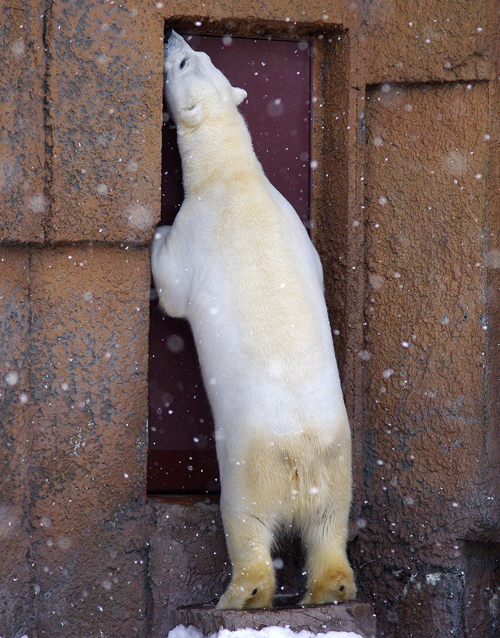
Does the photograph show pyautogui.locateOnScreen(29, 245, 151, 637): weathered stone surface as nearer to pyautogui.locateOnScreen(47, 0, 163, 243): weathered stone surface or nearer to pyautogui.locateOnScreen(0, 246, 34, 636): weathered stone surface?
pyautogui.locateOnScreen(0, 246, 34, 636): weathered stone surface

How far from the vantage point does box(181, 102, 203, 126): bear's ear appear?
322 cm

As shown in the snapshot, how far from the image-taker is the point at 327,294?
350 centimetres

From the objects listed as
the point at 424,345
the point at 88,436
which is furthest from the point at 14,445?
the point at 424,345

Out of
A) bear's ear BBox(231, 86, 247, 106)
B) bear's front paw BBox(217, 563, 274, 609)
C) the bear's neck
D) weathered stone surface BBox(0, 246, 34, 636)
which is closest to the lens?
bear's front paw BBox(217, 563, 274, 609)

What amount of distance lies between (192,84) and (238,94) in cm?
23

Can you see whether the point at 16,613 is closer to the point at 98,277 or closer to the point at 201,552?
the point at 201,552

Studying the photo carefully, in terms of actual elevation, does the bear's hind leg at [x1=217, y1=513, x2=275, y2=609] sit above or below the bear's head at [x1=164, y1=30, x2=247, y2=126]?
below

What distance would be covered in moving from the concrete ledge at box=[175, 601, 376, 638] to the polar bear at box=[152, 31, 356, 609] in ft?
0.39

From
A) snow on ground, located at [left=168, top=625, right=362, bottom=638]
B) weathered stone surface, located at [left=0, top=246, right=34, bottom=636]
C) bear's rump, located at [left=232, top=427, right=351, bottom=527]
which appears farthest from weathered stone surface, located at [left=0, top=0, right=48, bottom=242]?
snow on ground, located at [left=168, top=625, right=362, bottom=638]

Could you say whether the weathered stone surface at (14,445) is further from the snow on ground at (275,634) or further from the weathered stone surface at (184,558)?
the snow on ground at (275,634)

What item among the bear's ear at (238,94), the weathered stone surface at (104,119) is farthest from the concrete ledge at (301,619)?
the bear's ear at (238,94)

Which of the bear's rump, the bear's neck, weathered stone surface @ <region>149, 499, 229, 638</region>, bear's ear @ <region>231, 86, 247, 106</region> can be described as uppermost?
bear's ear @ <region>231, 86, 247, 106</region>

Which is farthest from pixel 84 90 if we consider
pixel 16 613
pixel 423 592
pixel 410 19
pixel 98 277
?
pixel 423 592

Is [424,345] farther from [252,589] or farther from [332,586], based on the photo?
[252,589]
